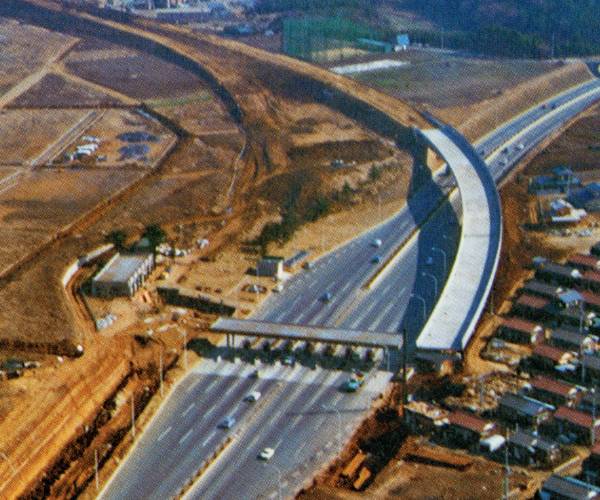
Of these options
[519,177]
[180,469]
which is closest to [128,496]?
[180,469]

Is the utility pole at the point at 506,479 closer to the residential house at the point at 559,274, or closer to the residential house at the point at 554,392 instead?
the residential house at the point at 554,392

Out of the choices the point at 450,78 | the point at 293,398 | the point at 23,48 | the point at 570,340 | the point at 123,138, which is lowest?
the point at 23,48

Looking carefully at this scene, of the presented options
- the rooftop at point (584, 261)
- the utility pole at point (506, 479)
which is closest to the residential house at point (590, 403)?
the utility pole at point (506, 479)

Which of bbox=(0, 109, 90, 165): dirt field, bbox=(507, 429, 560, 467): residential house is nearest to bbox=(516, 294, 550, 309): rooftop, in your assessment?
bbox=(507, 429, 560, 467): residential house

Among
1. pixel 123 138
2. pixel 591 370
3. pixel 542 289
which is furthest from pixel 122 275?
pixel 123 138

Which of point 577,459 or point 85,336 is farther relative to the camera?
point 85,336

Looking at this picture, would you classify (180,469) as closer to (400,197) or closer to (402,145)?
(400,197)

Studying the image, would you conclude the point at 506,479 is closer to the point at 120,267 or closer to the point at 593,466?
the point at 593,466
